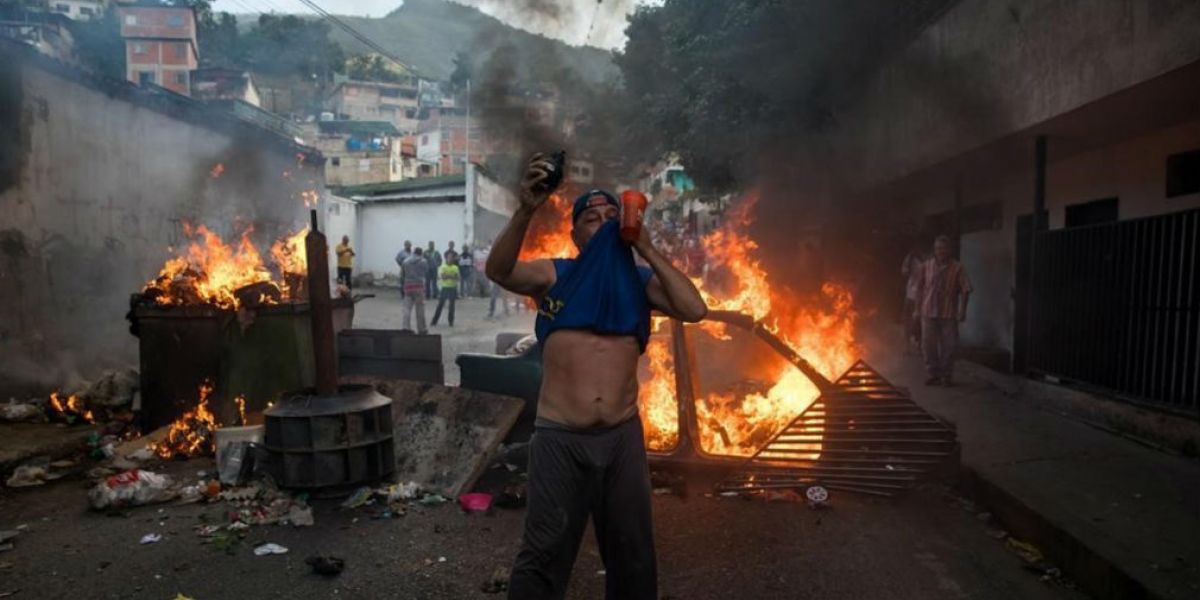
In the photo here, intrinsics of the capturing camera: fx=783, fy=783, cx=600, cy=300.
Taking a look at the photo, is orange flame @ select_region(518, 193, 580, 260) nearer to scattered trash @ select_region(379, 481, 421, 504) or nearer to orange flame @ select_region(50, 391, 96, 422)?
scattered trash @ select_region(379, 481, 421, 504)

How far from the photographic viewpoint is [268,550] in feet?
14.9

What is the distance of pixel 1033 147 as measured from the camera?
909 centimetres

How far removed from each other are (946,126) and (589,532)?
7.76 metres

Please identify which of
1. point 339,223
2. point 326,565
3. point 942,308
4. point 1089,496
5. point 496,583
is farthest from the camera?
point 339,223

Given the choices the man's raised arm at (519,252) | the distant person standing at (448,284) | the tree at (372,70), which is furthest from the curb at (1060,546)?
the tree at (372,70)

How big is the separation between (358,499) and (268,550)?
2.92 ft

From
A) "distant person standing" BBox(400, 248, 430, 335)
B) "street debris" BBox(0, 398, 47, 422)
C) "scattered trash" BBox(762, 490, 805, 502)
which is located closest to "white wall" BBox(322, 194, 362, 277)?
"distant person standing" BBox(400, 248, 430, 335)

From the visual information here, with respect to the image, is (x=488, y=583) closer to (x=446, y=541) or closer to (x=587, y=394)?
(x=446, y=541)

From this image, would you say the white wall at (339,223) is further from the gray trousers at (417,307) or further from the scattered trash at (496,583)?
the scattered trash at (496,583)

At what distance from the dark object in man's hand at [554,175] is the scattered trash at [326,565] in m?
2.62

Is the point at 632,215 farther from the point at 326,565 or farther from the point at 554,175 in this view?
the point at 326,565

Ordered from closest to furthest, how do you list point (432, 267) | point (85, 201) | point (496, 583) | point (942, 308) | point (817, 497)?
1. point (496, 583)
2. point (817, 497)
3. point (942, 308)
4. point (85, 201)
5. point (432, 267)

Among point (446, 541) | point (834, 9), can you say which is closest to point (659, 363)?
point (446, 541)

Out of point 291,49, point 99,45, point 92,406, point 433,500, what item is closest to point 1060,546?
point 433,500
